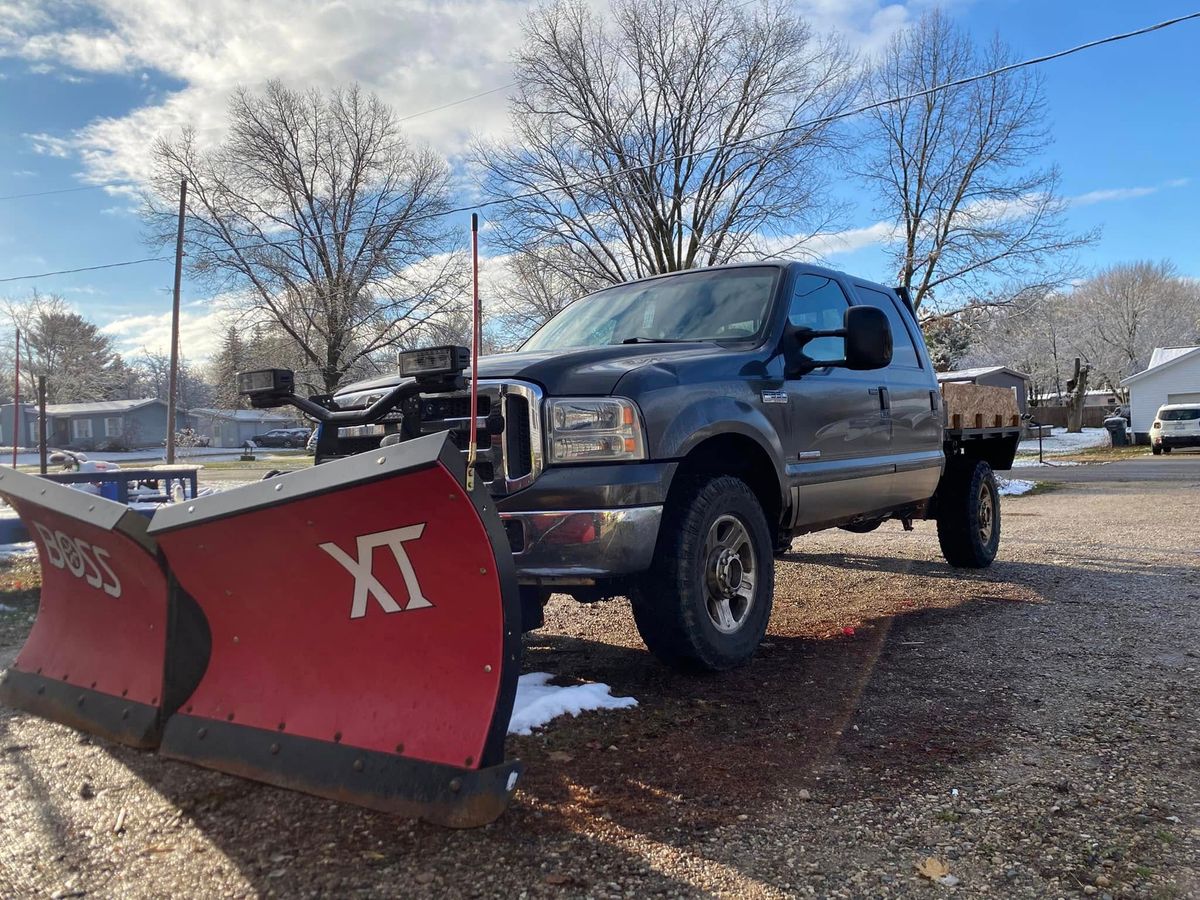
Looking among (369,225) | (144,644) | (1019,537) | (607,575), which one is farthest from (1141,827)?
(369,225)

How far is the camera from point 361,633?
289 cm

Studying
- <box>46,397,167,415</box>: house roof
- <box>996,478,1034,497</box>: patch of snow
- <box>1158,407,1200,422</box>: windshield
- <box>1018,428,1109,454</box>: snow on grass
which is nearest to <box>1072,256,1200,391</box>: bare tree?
<box>1018,428,1109,454</box>: snow on grass

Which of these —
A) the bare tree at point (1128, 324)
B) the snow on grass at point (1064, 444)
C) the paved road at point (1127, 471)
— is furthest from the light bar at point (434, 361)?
the bare tree at point (1128, 324)

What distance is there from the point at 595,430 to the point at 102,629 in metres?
2.04

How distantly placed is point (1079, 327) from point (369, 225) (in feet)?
168

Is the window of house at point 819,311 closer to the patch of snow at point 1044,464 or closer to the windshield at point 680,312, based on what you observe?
the windshield at point 680,312

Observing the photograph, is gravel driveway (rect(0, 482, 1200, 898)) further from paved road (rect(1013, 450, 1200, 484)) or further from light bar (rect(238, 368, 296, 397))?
paved road (rect(1013, 450, 1200, 484))

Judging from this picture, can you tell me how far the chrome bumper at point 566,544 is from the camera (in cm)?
356

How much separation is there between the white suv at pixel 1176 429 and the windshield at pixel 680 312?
30.2 m

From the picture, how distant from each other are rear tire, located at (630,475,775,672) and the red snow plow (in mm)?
1346

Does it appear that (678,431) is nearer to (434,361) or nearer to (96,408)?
(434,361)

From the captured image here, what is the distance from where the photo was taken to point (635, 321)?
530 centimetres

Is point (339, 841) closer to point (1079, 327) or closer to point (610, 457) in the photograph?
point (610, 457)

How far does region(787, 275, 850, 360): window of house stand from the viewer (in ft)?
16.9
